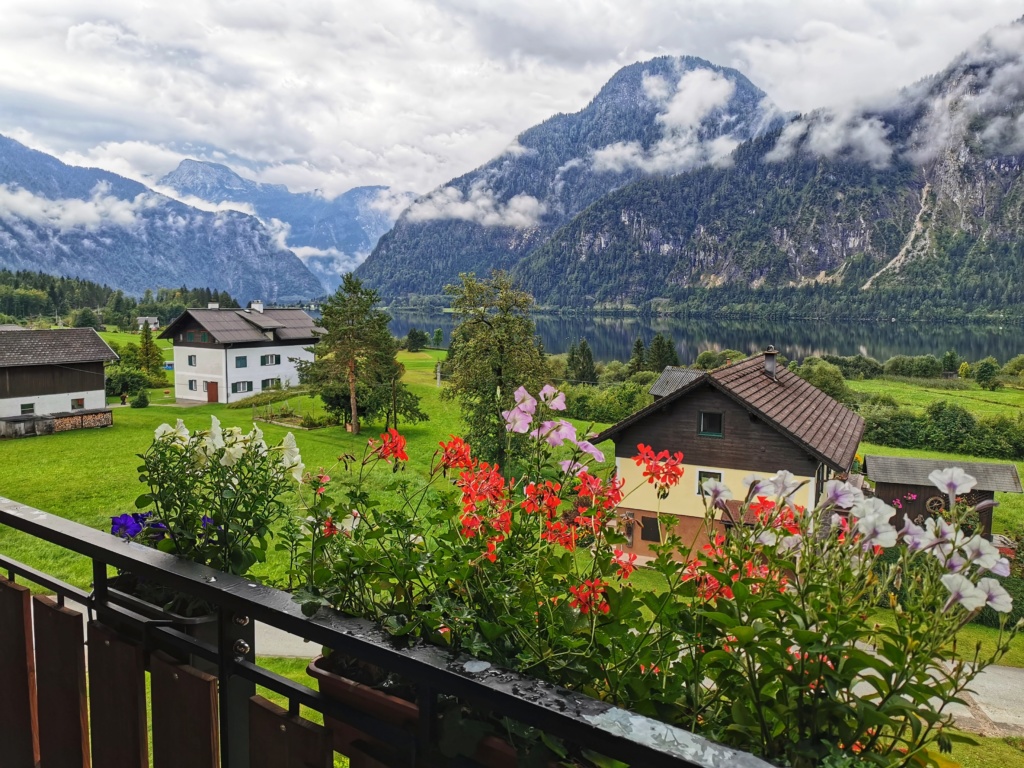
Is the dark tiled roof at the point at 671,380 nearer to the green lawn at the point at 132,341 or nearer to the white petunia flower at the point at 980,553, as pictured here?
the white petunia flower at the point at 980,553

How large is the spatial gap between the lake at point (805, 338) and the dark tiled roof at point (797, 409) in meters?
48.8

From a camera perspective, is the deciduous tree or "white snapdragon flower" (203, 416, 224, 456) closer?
"white snapdragon flower" (203, 416, 224, 456)

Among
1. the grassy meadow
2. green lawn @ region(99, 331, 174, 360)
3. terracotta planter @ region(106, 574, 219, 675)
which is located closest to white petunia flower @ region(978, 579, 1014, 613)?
terracotta planter @ region(106, 574, 219, 675)

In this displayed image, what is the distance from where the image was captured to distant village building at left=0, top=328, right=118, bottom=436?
1040 inches

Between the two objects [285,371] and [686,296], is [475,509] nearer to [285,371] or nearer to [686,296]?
[285,371]

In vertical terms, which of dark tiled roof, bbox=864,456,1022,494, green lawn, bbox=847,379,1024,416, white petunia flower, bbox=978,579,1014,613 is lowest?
green lawn, bbox=847,379,1024,416

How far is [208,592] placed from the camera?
3.46 ft

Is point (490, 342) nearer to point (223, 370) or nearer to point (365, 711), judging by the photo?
point (365, 711)

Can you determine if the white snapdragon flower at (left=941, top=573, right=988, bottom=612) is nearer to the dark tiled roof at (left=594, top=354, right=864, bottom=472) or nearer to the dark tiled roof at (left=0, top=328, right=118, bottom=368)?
the dark tiled roof at (left=594, top=354, right=864, bottom=472)

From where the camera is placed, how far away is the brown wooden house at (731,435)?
15523 mm

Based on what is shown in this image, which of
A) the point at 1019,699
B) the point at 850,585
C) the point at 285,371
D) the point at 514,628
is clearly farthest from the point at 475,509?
Result: the point at 285,371

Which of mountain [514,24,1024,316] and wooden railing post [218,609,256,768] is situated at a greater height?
mountain [514,24,1024,316]

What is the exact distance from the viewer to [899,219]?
177250 mm

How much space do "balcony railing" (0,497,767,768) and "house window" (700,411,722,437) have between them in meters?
16.0
